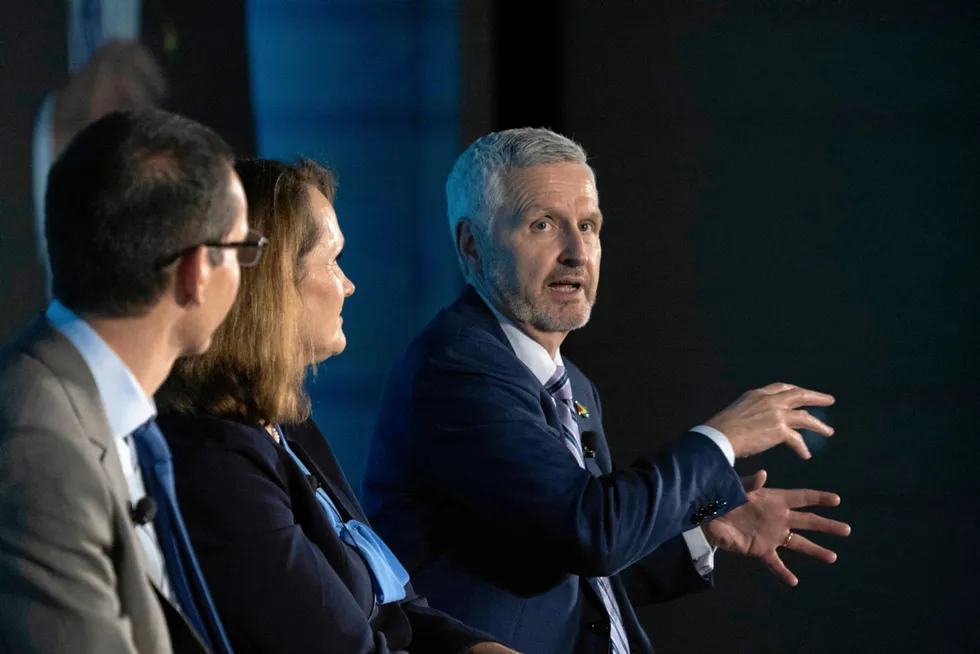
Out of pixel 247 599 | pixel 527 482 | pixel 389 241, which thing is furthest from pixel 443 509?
pixel 389 241

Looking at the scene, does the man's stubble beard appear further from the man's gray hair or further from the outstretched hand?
the outstretched hand

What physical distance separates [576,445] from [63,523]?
1.35 m

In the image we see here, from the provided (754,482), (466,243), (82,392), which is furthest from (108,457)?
(754,482)

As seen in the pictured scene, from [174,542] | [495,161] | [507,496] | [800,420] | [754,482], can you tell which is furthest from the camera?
[495,161]

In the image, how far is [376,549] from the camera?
1.94m

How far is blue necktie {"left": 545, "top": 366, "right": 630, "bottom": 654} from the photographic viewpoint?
2.26 metres

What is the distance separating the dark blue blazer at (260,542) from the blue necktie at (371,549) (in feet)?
0.48

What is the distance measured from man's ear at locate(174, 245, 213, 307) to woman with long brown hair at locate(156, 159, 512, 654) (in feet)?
1.03

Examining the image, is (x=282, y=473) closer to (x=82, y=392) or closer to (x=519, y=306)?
(x=82, y=392)

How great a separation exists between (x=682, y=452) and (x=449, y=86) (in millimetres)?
1804

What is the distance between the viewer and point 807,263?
12.6 ft

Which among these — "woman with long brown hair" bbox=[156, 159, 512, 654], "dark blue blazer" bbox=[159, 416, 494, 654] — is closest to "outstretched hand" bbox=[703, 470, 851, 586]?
"woman with long brown hair" bbox=[156, 159, 512, 654]

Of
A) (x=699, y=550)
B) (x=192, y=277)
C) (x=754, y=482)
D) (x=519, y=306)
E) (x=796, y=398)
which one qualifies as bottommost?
(x=699, y=550)

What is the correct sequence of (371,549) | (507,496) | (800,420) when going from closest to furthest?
(371,549), (507,496), (800,420)
